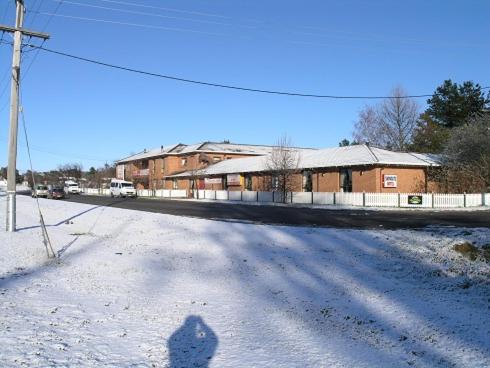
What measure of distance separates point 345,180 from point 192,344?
118 ft

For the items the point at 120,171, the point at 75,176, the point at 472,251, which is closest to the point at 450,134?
the point at 472,251

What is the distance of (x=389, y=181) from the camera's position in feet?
125

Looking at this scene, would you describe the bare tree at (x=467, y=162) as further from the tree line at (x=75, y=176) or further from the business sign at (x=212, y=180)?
the tree line at (x=75, y=176)

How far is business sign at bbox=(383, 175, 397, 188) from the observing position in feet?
124

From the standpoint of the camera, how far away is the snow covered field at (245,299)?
6090 millimetres

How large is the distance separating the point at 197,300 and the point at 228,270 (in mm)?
2679

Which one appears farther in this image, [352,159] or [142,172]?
[142,172]

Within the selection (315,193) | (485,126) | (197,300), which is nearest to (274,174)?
→ (315,193)

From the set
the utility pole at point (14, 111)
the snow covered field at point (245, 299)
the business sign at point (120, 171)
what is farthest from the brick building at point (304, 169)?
the utility pole at point (14, 111)

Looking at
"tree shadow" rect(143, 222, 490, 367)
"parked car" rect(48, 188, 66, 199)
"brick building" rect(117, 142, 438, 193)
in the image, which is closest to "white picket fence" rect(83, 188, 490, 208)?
"brick building" rect(117, 142, 438, 193)

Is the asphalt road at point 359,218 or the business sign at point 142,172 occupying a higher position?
the business sign at point 142,172

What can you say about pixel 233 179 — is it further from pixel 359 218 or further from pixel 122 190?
pixel 359 218

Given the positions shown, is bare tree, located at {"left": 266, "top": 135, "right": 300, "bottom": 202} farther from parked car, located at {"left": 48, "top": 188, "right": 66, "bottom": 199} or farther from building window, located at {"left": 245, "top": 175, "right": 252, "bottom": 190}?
parked car, located at {"left": 48, "top": 188, "right": 66, "bottom": 199}

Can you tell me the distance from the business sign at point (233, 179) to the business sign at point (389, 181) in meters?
19.6
